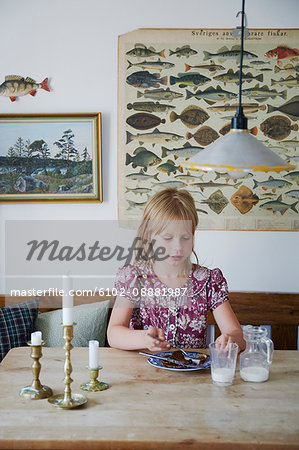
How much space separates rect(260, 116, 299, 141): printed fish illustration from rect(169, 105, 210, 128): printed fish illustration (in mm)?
284

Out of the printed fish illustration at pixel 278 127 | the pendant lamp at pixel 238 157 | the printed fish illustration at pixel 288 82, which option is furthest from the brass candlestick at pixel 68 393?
the printed fish illustration at pixel 288 82

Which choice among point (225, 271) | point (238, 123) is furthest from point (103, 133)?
point (238, 123)

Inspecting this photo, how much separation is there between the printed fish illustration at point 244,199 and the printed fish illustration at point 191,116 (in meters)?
0.38

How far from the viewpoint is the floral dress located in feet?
6.55

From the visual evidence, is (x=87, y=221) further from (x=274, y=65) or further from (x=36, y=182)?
(x=274, y=65)

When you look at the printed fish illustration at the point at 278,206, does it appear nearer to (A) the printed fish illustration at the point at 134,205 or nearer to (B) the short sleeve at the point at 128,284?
(A) the printed fish illustration at the point at 134,205

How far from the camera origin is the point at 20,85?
252 cm

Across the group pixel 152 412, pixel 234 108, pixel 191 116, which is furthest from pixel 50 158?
pixel 152 412

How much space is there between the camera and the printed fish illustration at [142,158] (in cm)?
255

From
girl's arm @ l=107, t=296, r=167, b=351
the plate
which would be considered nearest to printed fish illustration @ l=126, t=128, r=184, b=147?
girl's arm @ l=107, t=296, r=167, b=351

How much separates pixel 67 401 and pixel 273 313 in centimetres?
145

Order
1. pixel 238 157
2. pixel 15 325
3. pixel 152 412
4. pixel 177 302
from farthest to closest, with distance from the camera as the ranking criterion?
pixel 15 325, pixel 177 302, pixel 238 157, pixel 152 412

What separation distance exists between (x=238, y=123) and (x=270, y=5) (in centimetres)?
128

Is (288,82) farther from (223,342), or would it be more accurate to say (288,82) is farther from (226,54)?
(223,342)
